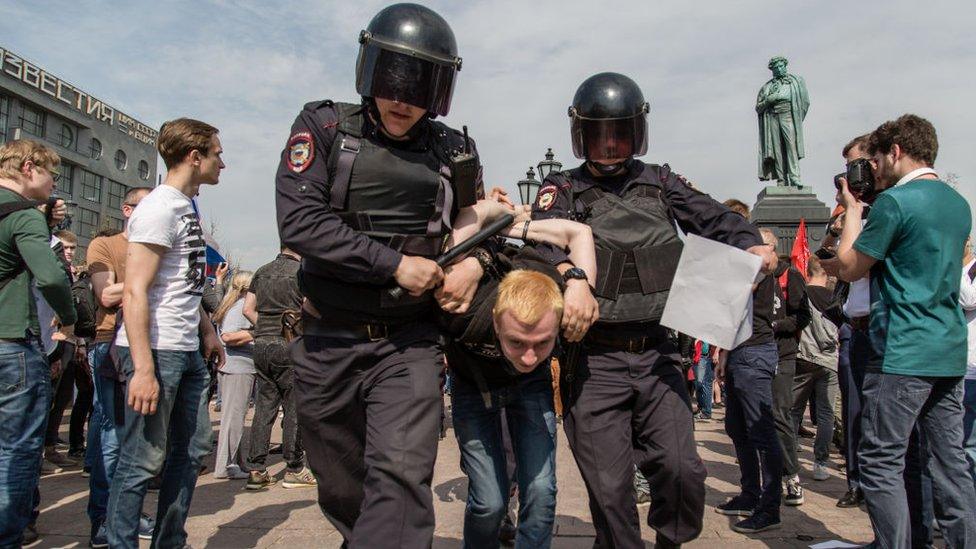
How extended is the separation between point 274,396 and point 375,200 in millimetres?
3965

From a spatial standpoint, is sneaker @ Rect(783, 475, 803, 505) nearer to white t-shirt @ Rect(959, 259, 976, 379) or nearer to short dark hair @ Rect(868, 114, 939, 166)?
white t-shirt @ Rect(959, 259, 976, 379)

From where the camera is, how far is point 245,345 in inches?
248

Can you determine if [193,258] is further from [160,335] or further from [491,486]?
[491,486]

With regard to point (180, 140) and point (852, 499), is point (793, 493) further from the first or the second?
point (180, 140)

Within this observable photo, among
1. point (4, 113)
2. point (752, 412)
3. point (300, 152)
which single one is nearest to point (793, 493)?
point (752, 412)

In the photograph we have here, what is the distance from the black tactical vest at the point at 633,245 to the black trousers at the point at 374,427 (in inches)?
34.5

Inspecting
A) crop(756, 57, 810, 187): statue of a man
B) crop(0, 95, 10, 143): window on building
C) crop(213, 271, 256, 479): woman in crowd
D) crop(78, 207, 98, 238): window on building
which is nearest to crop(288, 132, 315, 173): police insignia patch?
crop(213, 271, 256, 479): woman in crowd

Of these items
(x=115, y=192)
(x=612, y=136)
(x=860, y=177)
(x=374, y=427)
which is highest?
(x=115, y=192)

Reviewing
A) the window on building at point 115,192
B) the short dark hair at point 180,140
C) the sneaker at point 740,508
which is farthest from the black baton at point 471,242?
the window on building at point 115,192

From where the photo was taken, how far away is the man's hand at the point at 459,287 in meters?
2.48

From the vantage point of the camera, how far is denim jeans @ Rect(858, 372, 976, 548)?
3062 millimetres

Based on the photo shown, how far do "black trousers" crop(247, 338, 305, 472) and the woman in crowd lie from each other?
179 millimetres

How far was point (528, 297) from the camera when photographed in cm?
254

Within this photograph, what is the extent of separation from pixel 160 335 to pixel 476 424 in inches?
58.3
